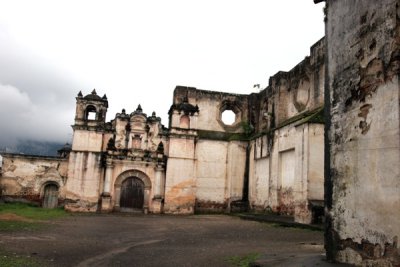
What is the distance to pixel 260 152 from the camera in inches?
777

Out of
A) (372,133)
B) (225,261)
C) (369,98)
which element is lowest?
(225,261)

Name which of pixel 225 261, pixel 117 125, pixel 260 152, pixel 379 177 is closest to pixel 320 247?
pixel 225 261

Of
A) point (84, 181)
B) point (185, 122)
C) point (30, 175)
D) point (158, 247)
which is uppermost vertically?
point (185, 122)

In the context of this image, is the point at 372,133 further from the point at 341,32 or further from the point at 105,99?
the point at 105,99

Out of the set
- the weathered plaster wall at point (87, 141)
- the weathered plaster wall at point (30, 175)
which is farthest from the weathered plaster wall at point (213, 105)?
the weathered plaster wall at point (30, 175)

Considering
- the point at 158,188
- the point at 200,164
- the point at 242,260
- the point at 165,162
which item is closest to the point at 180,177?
the point at 165,162

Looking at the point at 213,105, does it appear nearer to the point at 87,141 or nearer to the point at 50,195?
the point at 87,141

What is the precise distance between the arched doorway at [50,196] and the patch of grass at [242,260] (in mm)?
16250

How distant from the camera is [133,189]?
2091 centimetres

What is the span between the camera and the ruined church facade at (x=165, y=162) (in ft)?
64.7

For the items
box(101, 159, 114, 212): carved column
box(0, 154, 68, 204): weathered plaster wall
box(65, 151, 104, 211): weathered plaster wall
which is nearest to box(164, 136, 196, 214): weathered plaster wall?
box(101, 159, 114, 212): carved column

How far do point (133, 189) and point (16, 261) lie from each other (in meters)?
15.1

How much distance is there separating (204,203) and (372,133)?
17768mm

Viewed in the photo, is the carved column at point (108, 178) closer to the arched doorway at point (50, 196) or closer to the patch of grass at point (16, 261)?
the arched doorway at point (50, 196)
